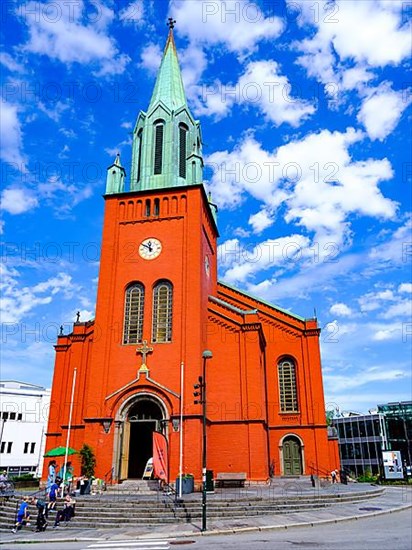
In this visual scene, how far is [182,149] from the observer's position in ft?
109

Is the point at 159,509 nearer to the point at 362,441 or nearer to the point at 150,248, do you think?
the point at 150,248

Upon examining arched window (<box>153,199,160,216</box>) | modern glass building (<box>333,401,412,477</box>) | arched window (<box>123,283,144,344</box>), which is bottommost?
modern glass building (<box>333,401,412,477</box>)

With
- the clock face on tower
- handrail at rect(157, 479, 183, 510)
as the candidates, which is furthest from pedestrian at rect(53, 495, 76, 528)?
the clock face on tower

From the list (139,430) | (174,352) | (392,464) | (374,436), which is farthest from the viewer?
(374,436)

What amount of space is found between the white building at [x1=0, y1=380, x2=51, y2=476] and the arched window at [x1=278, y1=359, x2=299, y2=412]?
4173 cm

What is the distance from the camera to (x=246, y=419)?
26.8m

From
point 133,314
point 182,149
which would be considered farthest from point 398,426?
point 182,149

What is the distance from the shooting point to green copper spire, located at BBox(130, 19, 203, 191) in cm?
3191

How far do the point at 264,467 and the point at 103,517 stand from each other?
1078cm

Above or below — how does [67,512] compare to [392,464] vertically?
below

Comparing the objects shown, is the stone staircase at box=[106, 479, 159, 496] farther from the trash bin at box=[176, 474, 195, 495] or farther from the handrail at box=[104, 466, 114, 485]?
the trash bin at box=[176, 474, 195, 495]

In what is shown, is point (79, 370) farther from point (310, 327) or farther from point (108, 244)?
point (310, 327)

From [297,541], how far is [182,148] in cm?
2660

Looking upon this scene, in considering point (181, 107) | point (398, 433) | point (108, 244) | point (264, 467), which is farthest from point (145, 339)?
point (398, 433)
